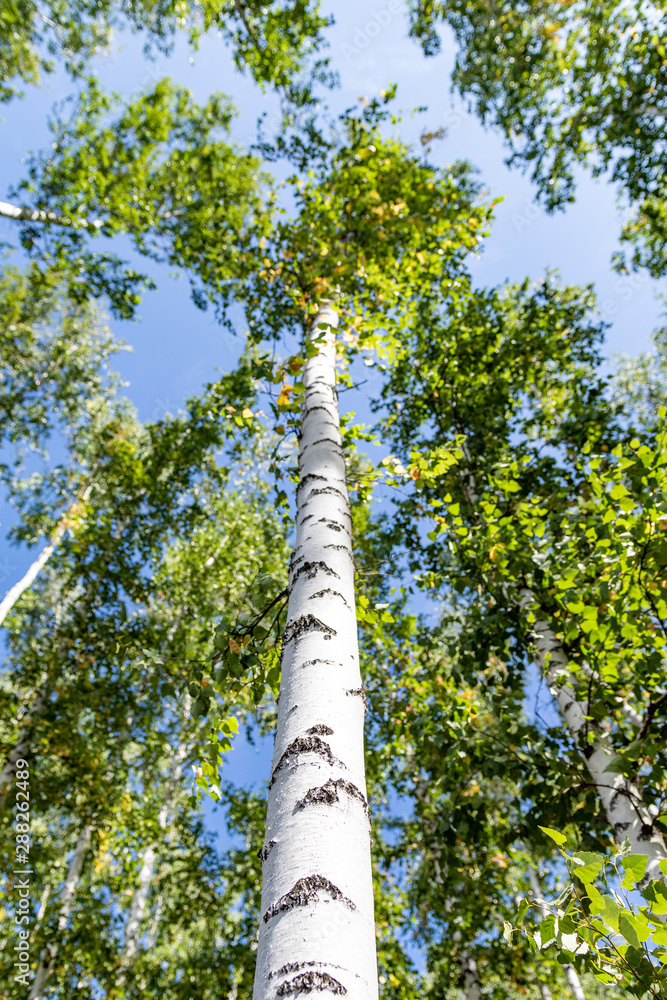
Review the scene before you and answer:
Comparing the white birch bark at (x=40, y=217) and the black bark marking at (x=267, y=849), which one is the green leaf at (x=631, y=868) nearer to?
the black bark marking at (x=267, y=849)

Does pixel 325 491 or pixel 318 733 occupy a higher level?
pixel 325 491

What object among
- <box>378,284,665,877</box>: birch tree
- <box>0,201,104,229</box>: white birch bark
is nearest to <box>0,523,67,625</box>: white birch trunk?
<box>0,201,104,229</box>: white birch bark

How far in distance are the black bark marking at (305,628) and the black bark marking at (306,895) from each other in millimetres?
603

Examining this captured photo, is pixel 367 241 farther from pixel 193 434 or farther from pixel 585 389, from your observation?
pixel 193 434

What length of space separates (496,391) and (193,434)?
4.98 m

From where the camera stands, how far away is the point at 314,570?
5.39ft

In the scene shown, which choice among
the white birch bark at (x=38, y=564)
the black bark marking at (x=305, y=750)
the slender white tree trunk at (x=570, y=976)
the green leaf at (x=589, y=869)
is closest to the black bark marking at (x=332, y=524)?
the black bark marking at (x=305, y=750)

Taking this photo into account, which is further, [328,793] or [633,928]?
[328,793]

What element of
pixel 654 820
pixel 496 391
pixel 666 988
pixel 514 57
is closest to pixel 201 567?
pixel 496 391

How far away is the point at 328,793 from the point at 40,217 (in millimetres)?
7781

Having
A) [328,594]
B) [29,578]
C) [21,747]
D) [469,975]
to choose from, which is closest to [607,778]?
[328,594]

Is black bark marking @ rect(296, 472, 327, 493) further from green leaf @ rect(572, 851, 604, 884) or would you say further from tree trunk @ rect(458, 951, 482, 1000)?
tree trunk @ rect(458, 951, 482, 1000)

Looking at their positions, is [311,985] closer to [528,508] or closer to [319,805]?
[319,805]

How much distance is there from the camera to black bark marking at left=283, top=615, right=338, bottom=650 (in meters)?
1.43
